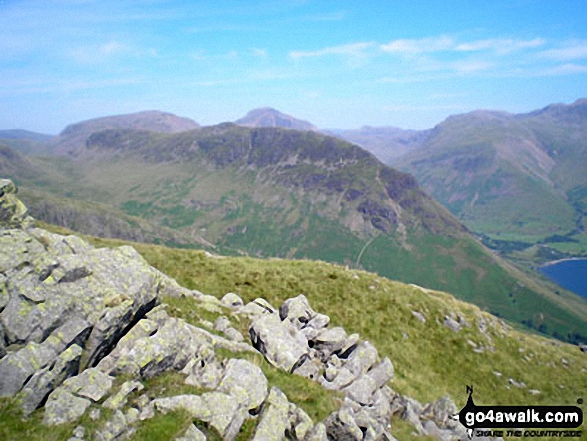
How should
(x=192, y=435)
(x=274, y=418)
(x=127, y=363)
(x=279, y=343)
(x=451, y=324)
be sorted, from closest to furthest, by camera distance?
(x=192, y=435)
(x=274, y=418)
(x=127, y=363)
(x=279, y=343)
(x=451, y=324)

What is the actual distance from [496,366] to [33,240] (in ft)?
123

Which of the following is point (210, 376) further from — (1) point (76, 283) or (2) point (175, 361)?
(1) point (76, 283)

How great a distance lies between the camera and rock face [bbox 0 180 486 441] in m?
13.8

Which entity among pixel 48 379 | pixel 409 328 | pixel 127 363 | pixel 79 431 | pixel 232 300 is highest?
pixel 48 379

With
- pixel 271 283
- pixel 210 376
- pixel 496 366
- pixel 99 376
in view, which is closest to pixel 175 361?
pixel 210 376

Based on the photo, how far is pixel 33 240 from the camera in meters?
18.5

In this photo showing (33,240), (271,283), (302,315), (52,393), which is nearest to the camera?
(52,393)

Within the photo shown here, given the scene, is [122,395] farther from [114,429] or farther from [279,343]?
[279,343]

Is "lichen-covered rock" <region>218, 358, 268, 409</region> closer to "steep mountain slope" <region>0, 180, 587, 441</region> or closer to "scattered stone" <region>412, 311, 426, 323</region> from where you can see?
"steep mountain slope" <region>0, 180, 587, 441</region>

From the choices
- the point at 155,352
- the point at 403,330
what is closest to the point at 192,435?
the point at 155,352

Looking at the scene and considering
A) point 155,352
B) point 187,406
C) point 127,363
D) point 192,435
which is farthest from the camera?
point 155,352

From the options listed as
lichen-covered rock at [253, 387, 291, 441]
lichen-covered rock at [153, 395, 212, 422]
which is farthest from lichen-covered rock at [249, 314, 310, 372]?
lichen-covered rock at [153, 395, 212, 422]

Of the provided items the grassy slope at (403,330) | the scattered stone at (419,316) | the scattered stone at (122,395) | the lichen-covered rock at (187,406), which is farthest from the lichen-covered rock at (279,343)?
the scattered stone at (419,316)

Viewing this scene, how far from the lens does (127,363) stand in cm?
1584
